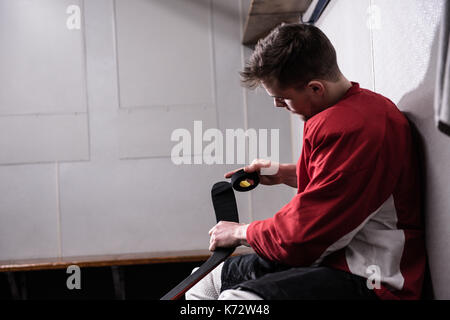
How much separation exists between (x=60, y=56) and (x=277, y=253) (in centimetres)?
242

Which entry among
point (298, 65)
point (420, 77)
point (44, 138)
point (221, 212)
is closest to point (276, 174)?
point (221, 212)

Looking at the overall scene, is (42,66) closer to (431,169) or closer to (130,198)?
(130,198)

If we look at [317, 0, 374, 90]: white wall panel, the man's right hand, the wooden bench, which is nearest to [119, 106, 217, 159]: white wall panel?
the wooden bench

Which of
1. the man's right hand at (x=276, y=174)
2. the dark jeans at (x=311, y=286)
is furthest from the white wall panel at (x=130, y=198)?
the dark jeans at (x=311, y=286)

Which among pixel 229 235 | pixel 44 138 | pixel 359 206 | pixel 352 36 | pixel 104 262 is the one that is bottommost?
pixel 104 262

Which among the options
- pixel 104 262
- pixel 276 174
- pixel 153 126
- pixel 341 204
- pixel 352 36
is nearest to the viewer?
pixel 341 204

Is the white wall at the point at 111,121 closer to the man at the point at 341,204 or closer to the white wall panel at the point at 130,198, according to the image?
the white wall panel at the point at 130,198

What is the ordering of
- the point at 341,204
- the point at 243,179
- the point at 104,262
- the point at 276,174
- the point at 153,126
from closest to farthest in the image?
the point at 341,204, the point at 243,179, the point at 276,174, the point at 104,262, the point at 153,126

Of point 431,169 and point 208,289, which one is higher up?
point 431,169

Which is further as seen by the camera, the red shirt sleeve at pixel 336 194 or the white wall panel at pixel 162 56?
the white wall panel at pixel 162 56

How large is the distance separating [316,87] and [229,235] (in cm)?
48

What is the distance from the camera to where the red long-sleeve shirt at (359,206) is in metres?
0.89

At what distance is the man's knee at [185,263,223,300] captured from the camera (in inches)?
49.1

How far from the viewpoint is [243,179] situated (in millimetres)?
1360
